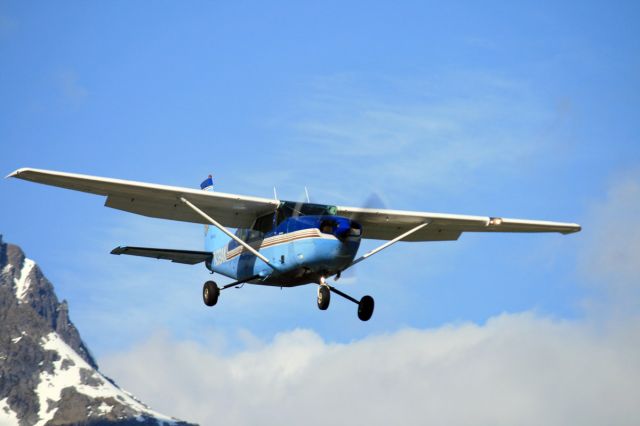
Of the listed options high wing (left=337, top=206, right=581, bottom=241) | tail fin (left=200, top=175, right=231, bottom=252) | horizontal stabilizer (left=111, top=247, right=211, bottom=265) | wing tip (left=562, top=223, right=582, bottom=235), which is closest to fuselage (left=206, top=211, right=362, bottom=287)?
tail fin (left=200, top=175, right=231, bottom=252)

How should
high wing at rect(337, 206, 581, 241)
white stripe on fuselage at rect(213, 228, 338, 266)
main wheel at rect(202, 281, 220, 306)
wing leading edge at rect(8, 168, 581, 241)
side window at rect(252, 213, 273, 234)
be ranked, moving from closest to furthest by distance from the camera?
1. white stripe on fuselage at rect(213, 228, 338, 266)
2. wing leading edge at rect(8, 168, 581, 241)
3. side window at rect(252, 213, 273, 234)
4. main wheel at rect(202, 281, 220, 306)
5. high wing at rect(337, 206, 581, 241)

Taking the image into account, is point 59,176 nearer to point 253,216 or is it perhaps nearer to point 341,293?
point 253,216

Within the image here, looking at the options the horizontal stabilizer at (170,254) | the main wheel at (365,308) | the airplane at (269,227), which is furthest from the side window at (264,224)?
the horizontal stabilizer at (170,254)

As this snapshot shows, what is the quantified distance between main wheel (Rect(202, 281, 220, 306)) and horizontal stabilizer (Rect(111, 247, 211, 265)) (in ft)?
7.73

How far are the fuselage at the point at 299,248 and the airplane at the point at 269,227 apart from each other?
3 centimetres

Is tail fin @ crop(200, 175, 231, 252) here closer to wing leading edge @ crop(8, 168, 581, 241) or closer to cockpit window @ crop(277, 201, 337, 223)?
wing leading edge @ crop(8, 168, 581, 241)

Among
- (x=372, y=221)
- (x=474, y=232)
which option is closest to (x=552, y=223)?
(x=474, y=232)

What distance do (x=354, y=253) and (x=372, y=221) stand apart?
17.8ft

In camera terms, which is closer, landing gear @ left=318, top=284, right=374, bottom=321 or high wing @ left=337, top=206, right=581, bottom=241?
landing gear @ left=318, top=284, right=374, bottom=321

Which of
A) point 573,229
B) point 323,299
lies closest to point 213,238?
point 323,299

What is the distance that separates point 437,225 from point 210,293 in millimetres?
7975

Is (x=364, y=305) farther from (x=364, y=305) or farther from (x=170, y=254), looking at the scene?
(x=170, y=254)

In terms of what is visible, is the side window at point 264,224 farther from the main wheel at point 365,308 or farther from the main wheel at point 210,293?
the main wheel at point 365,308

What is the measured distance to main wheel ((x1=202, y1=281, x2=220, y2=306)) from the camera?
112 ft
